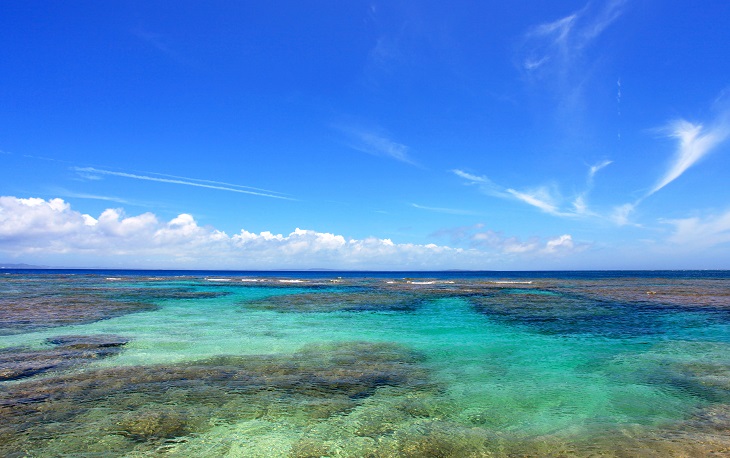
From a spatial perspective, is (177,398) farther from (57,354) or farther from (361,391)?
(57,354)

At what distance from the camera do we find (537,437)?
28.4ft

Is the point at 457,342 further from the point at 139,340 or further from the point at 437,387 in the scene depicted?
the point at 139,340

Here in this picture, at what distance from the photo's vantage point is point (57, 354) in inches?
607

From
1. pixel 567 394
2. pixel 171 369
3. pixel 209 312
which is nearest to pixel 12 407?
pixel 171 369

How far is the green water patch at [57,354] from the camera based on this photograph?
13.0 meters

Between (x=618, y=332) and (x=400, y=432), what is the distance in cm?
1885

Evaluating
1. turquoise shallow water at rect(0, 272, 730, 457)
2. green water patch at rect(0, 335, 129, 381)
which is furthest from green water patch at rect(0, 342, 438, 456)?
green water patch at rect(0, 335, 129, 381)

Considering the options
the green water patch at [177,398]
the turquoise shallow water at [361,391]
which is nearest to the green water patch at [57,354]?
the turquoise shallow water at [361,391]

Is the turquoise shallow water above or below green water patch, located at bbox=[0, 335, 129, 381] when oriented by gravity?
below

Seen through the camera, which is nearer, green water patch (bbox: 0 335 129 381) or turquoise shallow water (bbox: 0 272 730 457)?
turquoise shallow water (bbox: 0 272 730 457)

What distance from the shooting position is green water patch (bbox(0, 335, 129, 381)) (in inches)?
513

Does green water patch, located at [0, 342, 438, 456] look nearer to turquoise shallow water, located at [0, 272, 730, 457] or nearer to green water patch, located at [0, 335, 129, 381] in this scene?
turquoise shallow water, located at [0, 272, 730, 457]

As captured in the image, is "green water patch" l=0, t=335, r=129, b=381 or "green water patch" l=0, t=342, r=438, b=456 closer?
"green water patch" l=0, t=342, r=438, b=456

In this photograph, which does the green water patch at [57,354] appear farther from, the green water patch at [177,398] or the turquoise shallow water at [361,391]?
the green water patch at [177,398]
